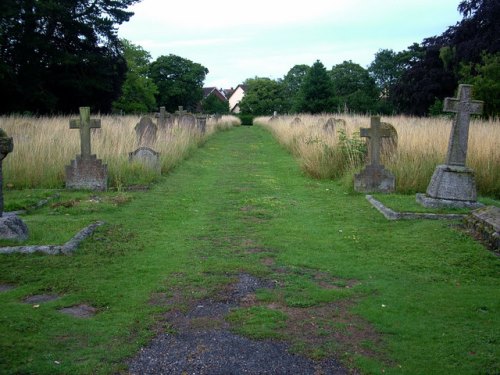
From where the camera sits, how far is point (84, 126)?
39.0 ft

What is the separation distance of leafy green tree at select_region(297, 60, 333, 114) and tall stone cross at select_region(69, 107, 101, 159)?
37.1 metres

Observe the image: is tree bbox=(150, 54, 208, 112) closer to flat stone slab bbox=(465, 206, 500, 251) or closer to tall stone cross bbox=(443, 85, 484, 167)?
tall stone cross bbox=(443, 85, 484, 167)

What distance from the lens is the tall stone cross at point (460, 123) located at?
30.0ft

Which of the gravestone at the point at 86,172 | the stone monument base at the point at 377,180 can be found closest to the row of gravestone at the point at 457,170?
the stone monument base at the point at 377,180

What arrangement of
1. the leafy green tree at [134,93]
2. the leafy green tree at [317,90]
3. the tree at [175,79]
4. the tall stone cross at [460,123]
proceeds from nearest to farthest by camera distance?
1. the tall stone cross at [460,123]
2. the leafy green tree at [317,90]
3. the leafy green tree at [134,93]
4. the tree at [175,79]

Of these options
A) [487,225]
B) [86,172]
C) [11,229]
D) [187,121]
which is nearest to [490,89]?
[187,121]

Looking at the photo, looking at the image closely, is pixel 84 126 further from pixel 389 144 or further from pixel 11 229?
pixel 389 144

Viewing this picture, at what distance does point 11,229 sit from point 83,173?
4.95 metres

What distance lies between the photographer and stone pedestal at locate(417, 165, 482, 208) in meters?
8.96

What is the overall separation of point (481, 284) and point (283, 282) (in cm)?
225

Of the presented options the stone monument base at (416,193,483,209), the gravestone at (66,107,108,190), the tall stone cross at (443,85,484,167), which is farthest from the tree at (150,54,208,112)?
the stone monument base at (416,193,483,209)

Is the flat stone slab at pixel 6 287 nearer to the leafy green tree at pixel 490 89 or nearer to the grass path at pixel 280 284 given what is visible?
the grass path at pixel 280 284

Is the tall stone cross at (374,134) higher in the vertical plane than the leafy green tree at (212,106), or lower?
lower

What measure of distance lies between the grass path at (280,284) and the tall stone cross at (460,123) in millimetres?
1719
